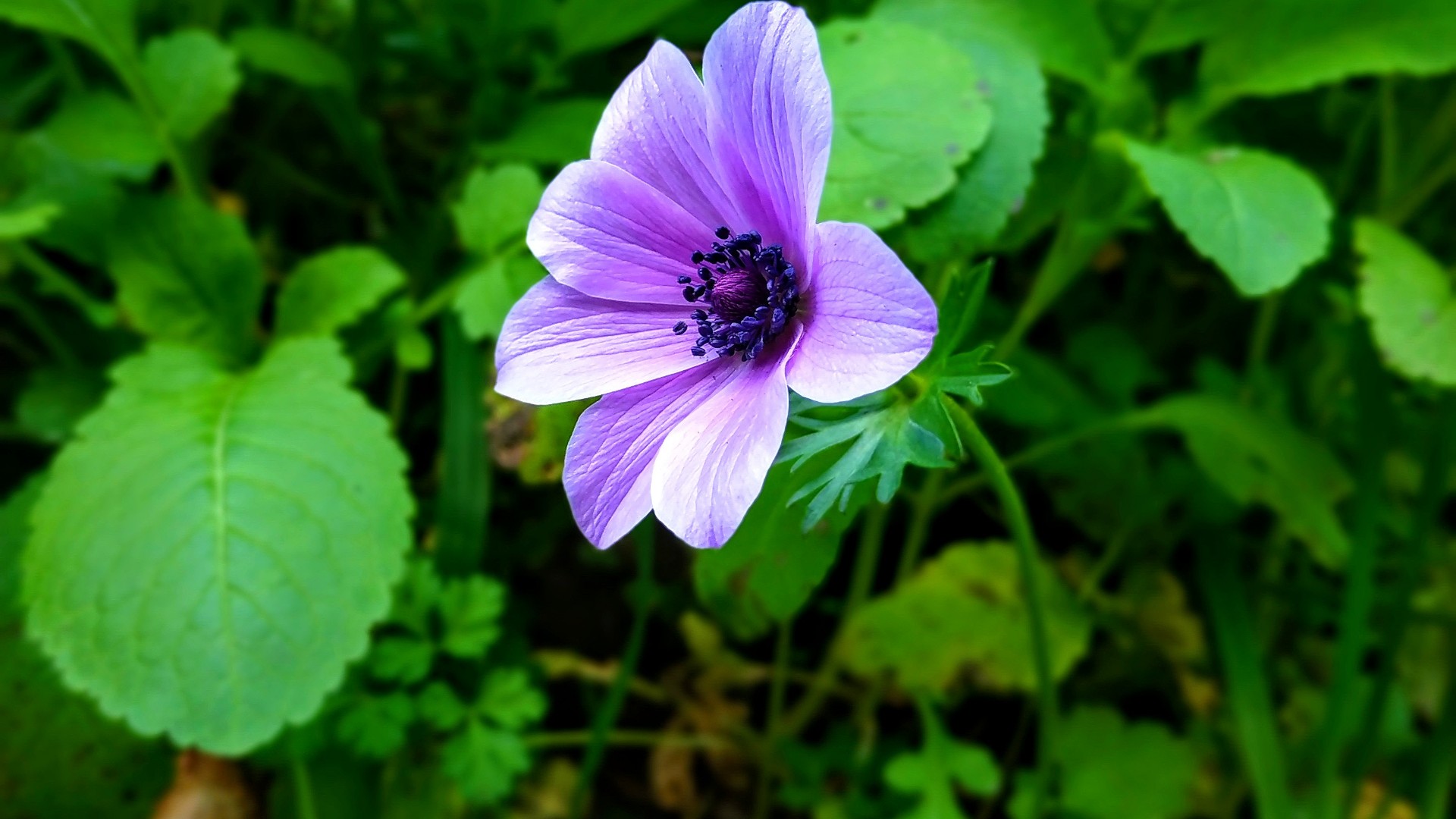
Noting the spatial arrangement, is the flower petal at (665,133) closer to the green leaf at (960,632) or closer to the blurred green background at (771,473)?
the blurred green background at (771,473)

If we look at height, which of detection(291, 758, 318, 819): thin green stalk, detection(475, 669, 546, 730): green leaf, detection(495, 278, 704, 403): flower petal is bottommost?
detection(291, 758, 318, 819): thin green stalk

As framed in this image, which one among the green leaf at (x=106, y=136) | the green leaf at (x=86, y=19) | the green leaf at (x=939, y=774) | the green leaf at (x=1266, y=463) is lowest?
the green leaf at (x=939, y=774)

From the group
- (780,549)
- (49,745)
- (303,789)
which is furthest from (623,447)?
(49,745)

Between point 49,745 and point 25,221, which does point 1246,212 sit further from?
point 49,745

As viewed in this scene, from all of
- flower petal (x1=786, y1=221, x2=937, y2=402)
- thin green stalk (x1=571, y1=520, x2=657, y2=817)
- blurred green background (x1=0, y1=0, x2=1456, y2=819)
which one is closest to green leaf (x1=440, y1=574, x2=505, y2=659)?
blurred green background (x1=0, y1=0, x2=1456, y2=819)

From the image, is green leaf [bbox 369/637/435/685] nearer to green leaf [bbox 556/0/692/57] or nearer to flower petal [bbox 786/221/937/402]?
flower petal [bbox 786/221/937/402]

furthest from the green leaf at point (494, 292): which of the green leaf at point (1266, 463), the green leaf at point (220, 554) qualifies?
the green leaf at point (1266, 463)
